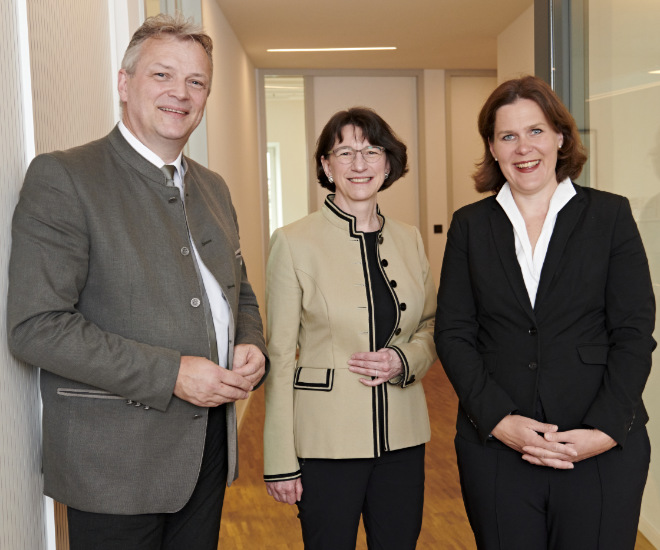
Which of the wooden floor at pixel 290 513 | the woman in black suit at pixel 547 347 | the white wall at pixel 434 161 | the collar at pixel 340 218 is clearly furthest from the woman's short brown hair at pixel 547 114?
the white wall at pixel 434 161

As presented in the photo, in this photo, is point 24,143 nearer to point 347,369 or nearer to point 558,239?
point 347,369

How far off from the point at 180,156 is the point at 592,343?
42.8 inches

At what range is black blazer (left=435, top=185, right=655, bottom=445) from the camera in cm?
165

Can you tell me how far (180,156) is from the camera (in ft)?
5.67

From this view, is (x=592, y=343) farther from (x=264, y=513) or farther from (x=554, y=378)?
(x=264, y=513)

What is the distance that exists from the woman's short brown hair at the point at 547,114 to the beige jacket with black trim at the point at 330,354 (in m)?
0.48

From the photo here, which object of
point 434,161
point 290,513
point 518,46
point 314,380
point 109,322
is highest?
point 518,46

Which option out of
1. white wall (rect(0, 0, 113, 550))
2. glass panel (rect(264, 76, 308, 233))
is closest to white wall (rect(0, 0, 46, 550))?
white wall (rect(0, 0, 113, 550))

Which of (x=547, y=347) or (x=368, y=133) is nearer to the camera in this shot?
(x=547, y=347)

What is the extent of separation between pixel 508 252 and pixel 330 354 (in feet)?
1.81

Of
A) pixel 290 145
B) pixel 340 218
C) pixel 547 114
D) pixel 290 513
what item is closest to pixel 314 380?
pixel 340 218

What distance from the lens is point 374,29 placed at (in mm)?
6332

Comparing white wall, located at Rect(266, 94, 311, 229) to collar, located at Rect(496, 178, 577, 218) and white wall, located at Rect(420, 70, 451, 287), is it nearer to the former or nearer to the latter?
white wall, located at Rect(420, 70, 451, 287)

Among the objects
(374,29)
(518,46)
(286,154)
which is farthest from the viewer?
(286,154)
